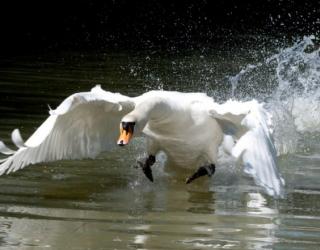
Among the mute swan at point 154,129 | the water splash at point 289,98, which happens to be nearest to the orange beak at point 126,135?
the mute swan at point 154,129

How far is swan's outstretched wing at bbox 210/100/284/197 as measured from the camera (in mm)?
7875

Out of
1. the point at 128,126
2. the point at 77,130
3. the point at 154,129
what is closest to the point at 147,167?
the point at 154,129

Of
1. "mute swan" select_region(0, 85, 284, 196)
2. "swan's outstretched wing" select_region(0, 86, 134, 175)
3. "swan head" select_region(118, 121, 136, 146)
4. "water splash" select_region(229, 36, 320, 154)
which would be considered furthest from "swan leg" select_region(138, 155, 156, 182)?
"water splash" select_region(229, 36, 320, 154)

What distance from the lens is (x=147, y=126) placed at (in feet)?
30.2

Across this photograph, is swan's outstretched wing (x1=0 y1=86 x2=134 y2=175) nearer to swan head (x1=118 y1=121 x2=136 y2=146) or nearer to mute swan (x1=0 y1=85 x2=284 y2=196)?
mute swan (x1=0 y1=85 x2=284 y2=196)

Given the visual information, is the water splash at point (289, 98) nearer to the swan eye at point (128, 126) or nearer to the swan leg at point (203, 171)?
the swan leg at point (203, 171)

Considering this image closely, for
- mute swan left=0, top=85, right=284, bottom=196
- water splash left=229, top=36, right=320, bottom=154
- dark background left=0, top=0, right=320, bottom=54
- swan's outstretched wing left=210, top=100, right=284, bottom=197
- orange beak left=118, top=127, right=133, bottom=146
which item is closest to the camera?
swan's outstretched wing left=210, top=100, right=284, bottom=197

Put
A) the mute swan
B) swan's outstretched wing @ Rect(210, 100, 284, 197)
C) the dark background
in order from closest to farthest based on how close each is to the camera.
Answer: swan's outstretched wing @ Rect(210, 100, 284, 197) → the mute swan → the dark background

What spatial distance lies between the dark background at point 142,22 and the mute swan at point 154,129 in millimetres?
11512

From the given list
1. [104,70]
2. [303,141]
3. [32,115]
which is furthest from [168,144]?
[104,70]

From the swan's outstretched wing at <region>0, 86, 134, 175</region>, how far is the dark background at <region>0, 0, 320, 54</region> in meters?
11.4

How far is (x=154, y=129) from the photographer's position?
9156 millimetres

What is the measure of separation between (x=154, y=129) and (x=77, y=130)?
2.28 ft

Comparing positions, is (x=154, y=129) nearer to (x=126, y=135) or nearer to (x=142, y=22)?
(x=126, y=135)
